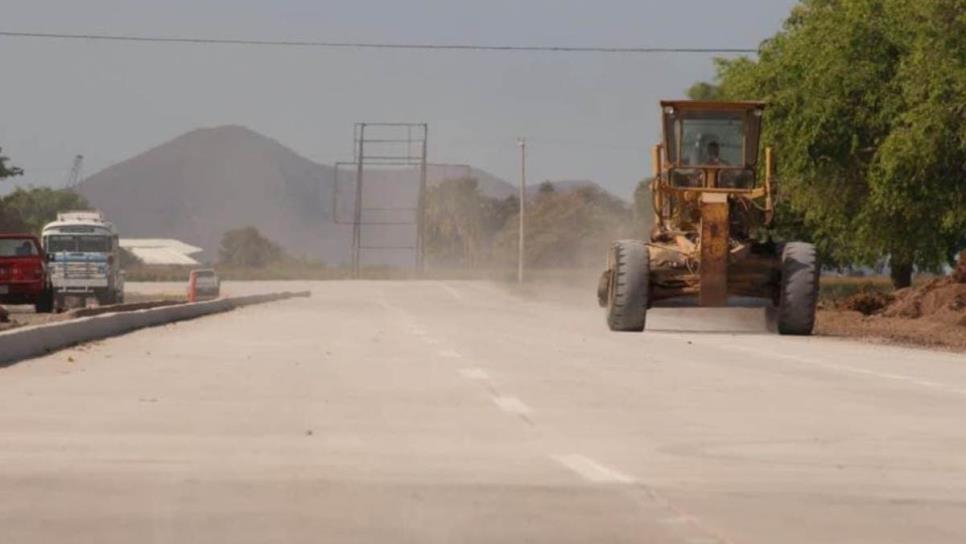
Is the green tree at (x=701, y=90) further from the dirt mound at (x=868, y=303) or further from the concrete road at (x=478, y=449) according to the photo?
the concrete road at (x=478, y=449)

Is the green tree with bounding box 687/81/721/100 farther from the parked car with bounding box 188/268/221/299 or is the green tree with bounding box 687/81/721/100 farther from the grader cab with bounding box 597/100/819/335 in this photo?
the grader cab with bounding box 597/100/819/335

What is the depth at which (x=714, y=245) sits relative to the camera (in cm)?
3594

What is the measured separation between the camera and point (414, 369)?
2262 cm

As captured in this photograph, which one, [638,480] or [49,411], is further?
[49,411]

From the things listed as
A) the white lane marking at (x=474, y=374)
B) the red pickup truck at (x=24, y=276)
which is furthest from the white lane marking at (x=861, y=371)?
the red pickup truck at (x=24, y=276)

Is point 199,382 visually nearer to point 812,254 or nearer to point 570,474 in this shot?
point 570,474

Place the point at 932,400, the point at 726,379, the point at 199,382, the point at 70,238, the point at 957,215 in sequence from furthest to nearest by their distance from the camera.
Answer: the point at 70,238, the point at 957,215, the point at 726,379, the point at 199,382, the point at 932,400

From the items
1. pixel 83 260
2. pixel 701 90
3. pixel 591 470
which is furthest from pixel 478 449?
pixel 701 90

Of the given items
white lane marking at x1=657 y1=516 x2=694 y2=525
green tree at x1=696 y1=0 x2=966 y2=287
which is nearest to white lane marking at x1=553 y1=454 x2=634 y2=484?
white lane marking at x1=657 y1=516 x2=694 y2=525

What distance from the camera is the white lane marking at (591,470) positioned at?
1084 cm

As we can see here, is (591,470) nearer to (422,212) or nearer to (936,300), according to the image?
(936,300)

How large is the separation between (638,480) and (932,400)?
813 cm

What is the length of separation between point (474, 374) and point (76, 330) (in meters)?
9.84

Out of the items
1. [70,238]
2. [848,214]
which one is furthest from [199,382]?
[70,238]
